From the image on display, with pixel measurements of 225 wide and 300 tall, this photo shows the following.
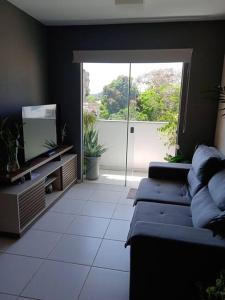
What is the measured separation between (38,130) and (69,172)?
963 millimetres

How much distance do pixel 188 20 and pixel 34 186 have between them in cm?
299

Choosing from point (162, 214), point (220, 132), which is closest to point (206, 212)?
point (162, 214)

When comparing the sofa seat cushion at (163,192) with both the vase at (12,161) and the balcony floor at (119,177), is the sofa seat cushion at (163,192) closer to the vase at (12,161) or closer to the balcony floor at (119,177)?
the balcony floor at (119,177)

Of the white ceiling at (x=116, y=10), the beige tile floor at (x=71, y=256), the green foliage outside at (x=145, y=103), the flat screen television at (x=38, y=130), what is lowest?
the beige tile floor at (x=71, y=256)

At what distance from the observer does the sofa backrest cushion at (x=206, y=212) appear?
1.55 metres

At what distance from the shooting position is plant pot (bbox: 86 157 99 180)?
4305mm

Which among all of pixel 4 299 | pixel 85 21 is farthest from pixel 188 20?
pixel 4 299

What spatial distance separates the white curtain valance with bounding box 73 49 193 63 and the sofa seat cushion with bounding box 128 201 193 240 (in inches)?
86.8

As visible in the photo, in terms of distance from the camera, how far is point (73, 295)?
1829 mm

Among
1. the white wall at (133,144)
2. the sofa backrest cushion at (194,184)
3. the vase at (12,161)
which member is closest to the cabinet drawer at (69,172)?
the white wall at (133,144)

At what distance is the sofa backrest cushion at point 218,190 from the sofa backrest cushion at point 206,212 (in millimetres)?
36

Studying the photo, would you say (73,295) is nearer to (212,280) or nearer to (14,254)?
(14,254)

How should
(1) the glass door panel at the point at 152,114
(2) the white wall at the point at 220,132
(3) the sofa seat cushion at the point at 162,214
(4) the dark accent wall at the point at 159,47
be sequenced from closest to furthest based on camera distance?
Answer: (3) the sofa seat cushion at the point at 162,214 < (2) the white wall at the point at 220,132 < (4) the dark accent wall at the point at 159,47 < (1) the glass door panel at the point at 152,114

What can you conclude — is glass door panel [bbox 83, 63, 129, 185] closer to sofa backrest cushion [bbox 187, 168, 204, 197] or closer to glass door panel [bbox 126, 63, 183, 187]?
glass door panel [bbox 126, 63, 183, 187]
